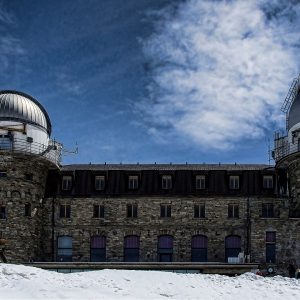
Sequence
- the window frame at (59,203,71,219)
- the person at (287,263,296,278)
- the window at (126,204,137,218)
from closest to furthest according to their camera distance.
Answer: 1. the person at (287,263,296,278)
2. the window at (126,204,137,218)
3. the window frame at (59,203,71,219)

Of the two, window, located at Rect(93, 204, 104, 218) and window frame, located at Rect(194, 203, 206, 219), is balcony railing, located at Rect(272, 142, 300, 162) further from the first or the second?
window, located at Rect(93, 204, 104, 218)

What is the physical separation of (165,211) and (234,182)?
6.53 meters

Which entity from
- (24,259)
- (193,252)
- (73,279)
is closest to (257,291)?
(73,279)

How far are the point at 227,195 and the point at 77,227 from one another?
42.6 ft

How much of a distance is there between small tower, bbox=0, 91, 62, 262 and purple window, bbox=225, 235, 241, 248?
15.7 m

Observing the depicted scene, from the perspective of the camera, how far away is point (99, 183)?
5759cm

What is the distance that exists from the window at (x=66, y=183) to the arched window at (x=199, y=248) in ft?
38.2

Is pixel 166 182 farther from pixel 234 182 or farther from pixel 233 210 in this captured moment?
A: pixel 233 210

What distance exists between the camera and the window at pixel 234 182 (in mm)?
56719

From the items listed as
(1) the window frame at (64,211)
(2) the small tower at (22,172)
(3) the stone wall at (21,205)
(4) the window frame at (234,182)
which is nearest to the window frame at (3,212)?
(2) the small tower at (22,172)

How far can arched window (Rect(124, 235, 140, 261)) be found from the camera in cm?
5534

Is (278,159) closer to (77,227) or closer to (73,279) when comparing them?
(77,227)

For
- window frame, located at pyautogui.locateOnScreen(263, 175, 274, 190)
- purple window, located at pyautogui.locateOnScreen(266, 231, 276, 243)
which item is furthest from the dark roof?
purple window, located at pyautogui.locateOnScreen(266, 231, 276, 243)

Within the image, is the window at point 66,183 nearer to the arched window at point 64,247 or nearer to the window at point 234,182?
the arched window at point 64,247
